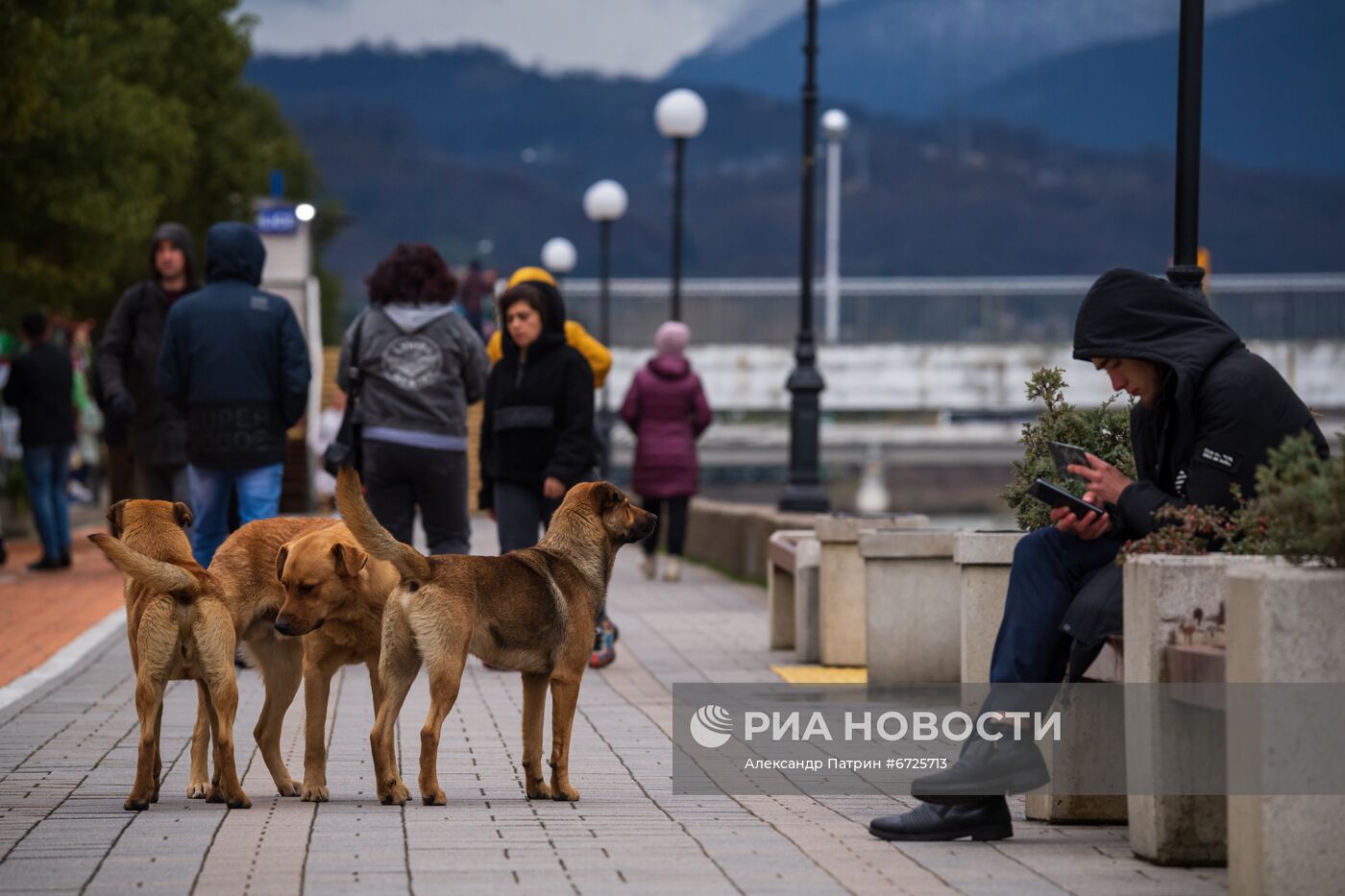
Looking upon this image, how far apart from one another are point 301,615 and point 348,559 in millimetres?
227

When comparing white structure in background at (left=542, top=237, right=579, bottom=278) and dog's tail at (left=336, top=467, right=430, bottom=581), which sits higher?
white structure in background at (left=542, top=237, right=579, bottom=278)

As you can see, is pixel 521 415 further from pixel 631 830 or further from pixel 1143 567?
pixel 1143 567

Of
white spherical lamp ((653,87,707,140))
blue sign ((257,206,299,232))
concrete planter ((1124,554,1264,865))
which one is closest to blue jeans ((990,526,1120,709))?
concrete planter ((1124,554,1264,865))

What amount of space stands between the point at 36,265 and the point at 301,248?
13.2 m

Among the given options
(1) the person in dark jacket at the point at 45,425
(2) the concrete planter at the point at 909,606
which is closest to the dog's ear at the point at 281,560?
(2) the concrete planter at the point at 909,606

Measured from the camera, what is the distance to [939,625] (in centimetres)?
1044

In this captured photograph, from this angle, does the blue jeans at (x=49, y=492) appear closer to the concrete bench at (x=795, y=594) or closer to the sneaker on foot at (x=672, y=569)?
the sneaker on foot at (x=672, y=569)

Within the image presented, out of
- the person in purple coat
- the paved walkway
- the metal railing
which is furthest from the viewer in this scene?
the metal railing

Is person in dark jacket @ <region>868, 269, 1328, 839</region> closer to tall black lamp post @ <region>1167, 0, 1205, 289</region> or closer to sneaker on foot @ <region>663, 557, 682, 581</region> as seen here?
tall black lamp post @ <region>1167, 0, 1205, 289</region>

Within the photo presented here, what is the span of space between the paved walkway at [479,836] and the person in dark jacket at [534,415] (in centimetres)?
189

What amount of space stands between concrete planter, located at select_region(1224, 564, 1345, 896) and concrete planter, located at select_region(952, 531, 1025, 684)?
Result: 7.59 feet

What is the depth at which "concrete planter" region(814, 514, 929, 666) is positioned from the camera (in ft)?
37.5

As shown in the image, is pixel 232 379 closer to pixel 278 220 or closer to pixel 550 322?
pixel 550 322

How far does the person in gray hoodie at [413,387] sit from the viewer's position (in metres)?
10.5
